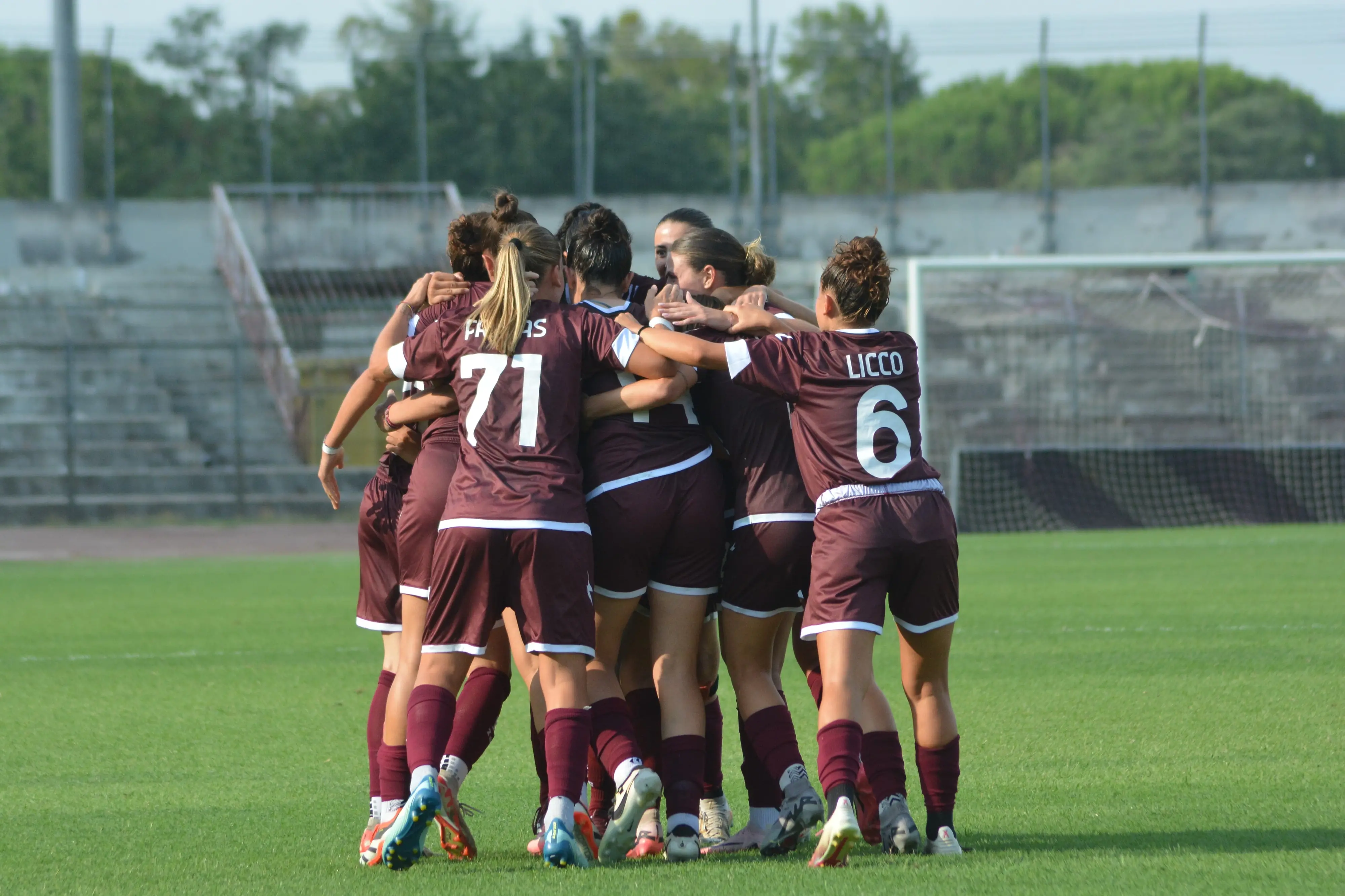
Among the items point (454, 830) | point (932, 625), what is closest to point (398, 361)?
point (454, 830)

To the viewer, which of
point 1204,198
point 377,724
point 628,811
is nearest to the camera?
point 628,811

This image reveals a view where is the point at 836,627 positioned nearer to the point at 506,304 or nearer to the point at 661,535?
the point at 661,535

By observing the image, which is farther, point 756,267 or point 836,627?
point 756,267

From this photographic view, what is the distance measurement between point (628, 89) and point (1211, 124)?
17418mm

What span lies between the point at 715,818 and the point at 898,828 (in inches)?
27.1

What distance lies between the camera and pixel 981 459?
58.4 ft

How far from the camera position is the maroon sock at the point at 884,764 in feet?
14.1

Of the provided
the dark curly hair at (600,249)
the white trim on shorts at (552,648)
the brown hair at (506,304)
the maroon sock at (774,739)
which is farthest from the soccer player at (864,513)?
the white trim on shorts at (552,648)

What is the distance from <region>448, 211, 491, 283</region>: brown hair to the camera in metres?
4.67

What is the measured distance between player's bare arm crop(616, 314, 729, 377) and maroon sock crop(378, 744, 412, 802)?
1.29 meters

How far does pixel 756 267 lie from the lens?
16.0 ft

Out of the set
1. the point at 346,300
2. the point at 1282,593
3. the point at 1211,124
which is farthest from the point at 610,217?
the point at 1211,124

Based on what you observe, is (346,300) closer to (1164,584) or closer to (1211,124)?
(1164,584)

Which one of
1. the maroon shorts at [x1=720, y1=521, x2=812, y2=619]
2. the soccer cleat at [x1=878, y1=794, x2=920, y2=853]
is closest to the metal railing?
the maroon shorts at [x1=720, y1=521, x2=812, y2=619]
